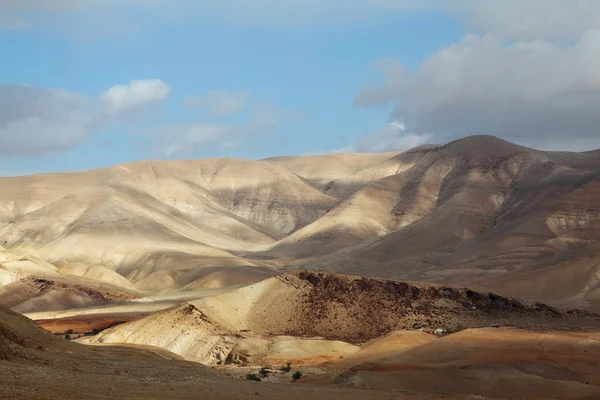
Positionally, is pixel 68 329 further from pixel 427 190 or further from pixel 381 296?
pixel 427 190

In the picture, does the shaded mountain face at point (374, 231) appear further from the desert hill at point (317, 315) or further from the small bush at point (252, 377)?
the small bush at point (252, 377)

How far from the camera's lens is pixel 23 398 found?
19.2 metres

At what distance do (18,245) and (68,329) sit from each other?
288 ft

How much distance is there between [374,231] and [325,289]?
9932 centimetres

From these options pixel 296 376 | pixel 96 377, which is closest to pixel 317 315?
pixel 296 376

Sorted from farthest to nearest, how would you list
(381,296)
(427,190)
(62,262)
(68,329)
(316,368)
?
1. (427,190)
2. (62,262)
3. (68,329)
4. (381,296)
5. (316,368)

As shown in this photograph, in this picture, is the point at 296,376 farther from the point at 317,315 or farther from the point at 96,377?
the point at 317,315

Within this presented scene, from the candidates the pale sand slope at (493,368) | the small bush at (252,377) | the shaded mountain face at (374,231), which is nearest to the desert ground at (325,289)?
the pale sand slope at (493,368)

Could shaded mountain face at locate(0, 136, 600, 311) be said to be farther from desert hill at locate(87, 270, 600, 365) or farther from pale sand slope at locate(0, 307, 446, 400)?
pale sand slope at locate(0, 307, 446, 400)

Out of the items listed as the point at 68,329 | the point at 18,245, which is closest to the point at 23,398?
the point at 68,329

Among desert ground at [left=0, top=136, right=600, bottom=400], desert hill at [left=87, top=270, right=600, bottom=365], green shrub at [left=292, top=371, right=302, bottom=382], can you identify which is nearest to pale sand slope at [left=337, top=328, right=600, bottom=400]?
desert ground at [left=0, top=136, right=600, bottom=400]

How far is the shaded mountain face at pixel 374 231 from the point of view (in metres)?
112

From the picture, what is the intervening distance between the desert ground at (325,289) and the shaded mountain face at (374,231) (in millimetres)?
464

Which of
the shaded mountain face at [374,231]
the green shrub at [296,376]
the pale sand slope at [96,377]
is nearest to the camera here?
the pale sand slope at [96,377]
